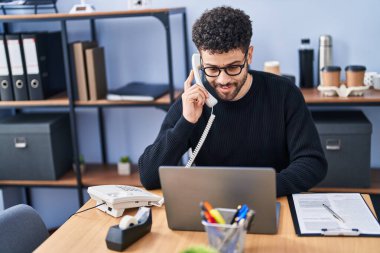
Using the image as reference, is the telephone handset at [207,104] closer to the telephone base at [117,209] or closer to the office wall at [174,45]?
the telephone base at [117,209]

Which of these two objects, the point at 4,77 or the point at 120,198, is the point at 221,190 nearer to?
the point at 120,198

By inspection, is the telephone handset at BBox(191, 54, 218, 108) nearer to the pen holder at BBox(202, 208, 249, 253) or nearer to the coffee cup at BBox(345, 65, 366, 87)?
the pen holder at BBox(202, 208, 249, 253)

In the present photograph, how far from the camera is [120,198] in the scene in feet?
4.70

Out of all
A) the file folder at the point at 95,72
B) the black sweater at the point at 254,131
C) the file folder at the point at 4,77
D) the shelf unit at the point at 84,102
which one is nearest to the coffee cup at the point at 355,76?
the black sweater at the point at 254,131

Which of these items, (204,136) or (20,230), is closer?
(20,230)

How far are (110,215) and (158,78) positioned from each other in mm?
1559

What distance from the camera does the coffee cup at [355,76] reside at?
2422mm

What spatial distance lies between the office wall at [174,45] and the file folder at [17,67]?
15.0 inches

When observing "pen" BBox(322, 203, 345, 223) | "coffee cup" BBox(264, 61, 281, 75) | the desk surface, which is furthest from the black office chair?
"coffee cup" BBox(264, 61, 281, 75)

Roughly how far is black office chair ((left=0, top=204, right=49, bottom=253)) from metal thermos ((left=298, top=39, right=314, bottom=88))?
1623mm

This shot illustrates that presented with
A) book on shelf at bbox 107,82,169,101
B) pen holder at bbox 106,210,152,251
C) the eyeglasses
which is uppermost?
the eyeglasses

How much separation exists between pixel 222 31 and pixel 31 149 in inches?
61.3

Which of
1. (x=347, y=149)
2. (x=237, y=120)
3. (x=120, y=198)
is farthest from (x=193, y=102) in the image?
(x=347, y=149)

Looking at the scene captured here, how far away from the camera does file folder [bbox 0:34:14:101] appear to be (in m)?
2.65
